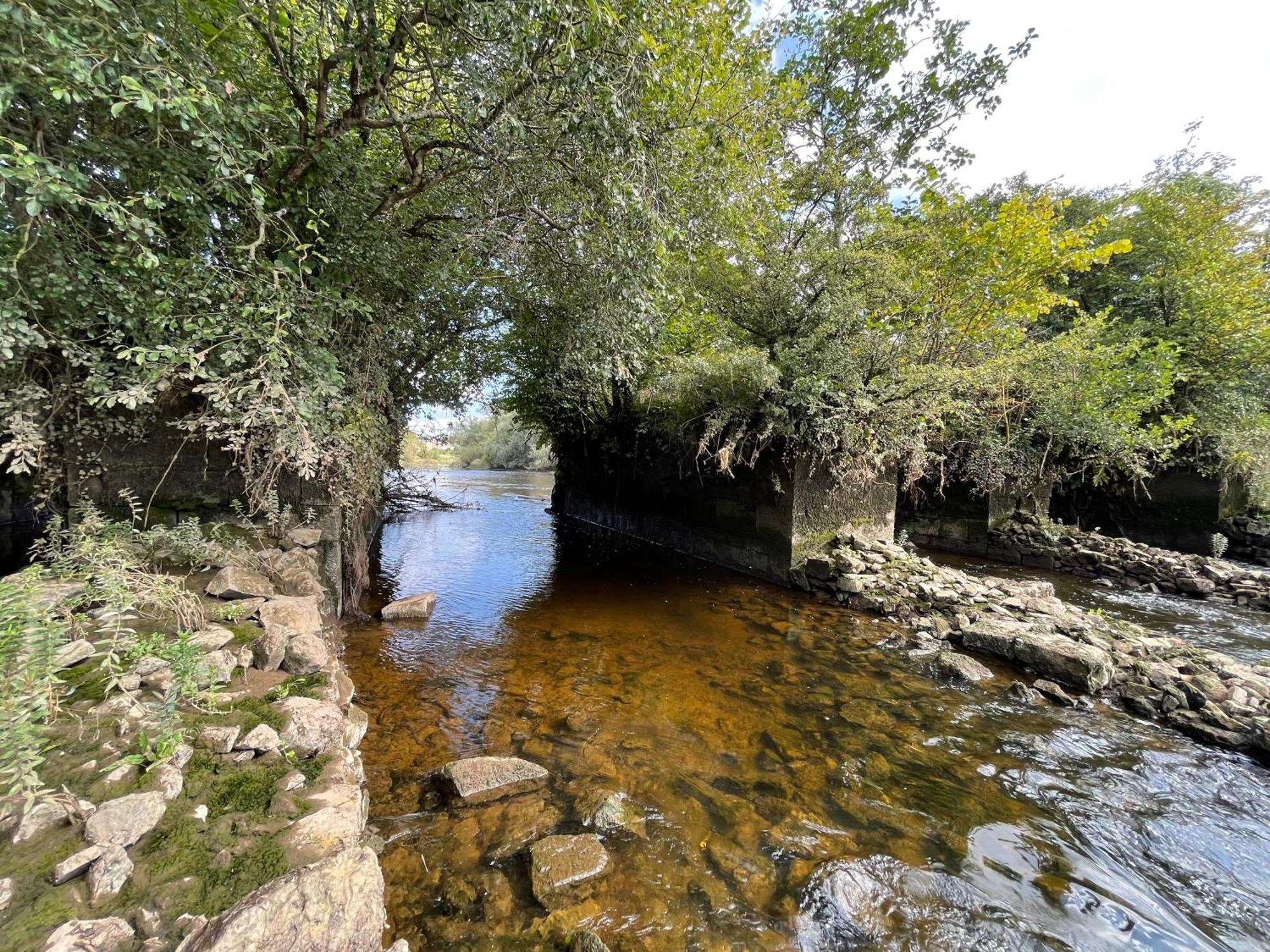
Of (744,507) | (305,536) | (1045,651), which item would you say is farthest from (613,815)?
(744,507)

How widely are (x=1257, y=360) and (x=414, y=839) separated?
16.7 m

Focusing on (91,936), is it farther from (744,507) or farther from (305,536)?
(744,507)

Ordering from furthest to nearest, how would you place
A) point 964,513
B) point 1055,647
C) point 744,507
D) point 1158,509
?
point 964,513 → point 1158,509 → point 744,507 → point 1055,647

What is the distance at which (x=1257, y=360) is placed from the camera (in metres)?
9.92

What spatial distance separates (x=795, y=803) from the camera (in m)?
2.95

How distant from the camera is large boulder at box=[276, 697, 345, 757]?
2.39m

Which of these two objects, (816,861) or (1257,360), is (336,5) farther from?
(1257,360)

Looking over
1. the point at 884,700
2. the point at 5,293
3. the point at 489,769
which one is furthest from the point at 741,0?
the point at 489,769

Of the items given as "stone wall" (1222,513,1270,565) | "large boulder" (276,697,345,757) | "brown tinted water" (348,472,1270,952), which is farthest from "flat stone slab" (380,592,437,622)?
"stone wall" (1222,513,1270,565)

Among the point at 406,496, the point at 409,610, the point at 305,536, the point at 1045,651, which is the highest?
the point at 305,536

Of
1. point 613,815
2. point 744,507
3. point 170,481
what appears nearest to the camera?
point 613,815

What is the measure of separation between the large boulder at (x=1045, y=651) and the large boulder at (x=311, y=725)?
5.96m

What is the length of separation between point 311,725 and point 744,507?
7295mm

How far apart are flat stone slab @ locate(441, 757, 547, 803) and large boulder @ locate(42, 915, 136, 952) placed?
166cm
